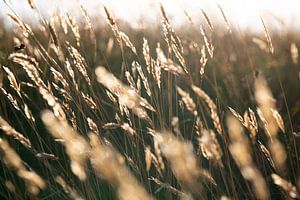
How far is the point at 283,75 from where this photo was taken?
10.4 feet

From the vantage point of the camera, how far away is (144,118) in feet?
4.74

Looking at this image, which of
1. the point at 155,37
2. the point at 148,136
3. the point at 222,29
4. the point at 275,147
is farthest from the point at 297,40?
the point at 275,147

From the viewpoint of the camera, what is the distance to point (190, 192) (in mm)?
1525

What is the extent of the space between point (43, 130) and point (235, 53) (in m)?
1.92

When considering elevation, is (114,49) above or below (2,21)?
below

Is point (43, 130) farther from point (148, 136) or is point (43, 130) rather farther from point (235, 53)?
point (235, 53)

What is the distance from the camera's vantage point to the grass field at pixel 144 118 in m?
1.17

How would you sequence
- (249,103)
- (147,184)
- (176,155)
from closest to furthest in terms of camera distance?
(176,155)
(147,184)
(249,103)

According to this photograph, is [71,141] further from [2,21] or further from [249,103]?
[2,21]

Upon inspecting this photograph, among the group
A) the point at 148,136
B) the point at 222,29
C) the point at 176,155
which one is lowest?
the point at 176,155

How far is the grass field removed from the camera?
117 centimetres

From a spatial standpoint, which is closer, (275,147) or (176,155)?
(176,155)

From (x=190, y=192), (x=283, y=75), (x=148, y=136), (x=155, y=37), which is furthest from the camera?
(x=155, y=37)

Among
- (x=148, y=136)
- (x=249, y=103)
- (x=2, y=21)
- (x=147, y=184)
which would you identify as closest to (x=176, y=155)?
(x=147, y=184)
